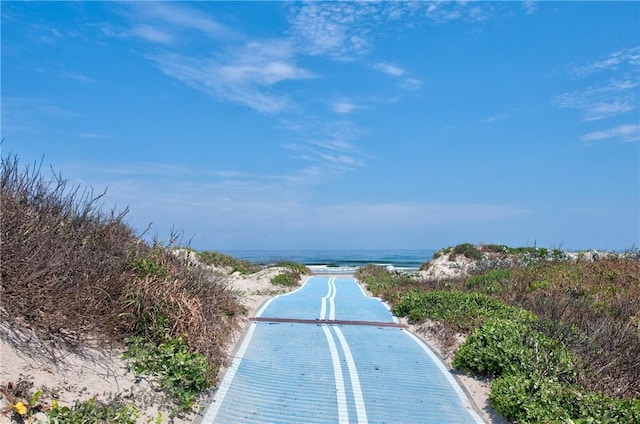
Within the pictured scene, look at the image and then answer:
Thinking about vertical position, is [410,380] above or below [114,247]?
below

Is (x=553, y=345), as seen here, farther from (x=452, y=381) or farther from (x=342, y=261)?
(x=342, y=261)

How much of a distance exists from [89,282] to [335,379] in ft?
14.4

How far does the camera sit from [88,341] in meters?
6.78

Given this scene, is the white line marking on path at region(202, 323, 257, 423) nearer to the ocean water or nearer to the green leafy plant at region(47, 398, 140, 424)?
the green leafy plant at region(47, 398, 140, 424)

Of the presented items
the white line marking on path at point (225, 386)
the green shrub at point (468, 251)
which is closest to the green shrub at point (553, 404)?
the white line marking on path at point (225, 386)

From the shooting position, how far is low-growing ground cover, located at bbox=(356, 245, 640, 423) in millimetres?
6094

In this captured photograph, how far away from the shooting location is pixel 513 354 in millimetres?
7785

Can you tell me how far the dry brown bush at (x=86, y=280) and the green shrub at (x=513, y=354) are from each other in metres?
4.66

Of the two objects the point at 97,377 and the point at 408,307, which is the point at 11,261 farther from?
the point at 408,307

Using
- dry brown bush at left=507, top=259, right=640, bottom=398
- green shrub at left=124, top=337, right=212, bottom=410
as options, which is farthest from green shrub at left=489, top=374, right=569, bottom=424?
green shrub at left=124, top=337, right=212, bottom=410

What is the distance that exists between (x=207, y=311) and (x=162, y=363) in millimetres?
2339

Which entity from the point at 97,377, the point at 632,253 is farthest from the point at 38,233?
the point at 632,253

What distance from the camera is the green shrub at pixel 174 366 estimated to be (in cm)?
657

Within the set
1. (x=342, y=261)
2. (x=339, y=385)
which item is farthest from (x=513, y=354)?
(x=342, y=261)
